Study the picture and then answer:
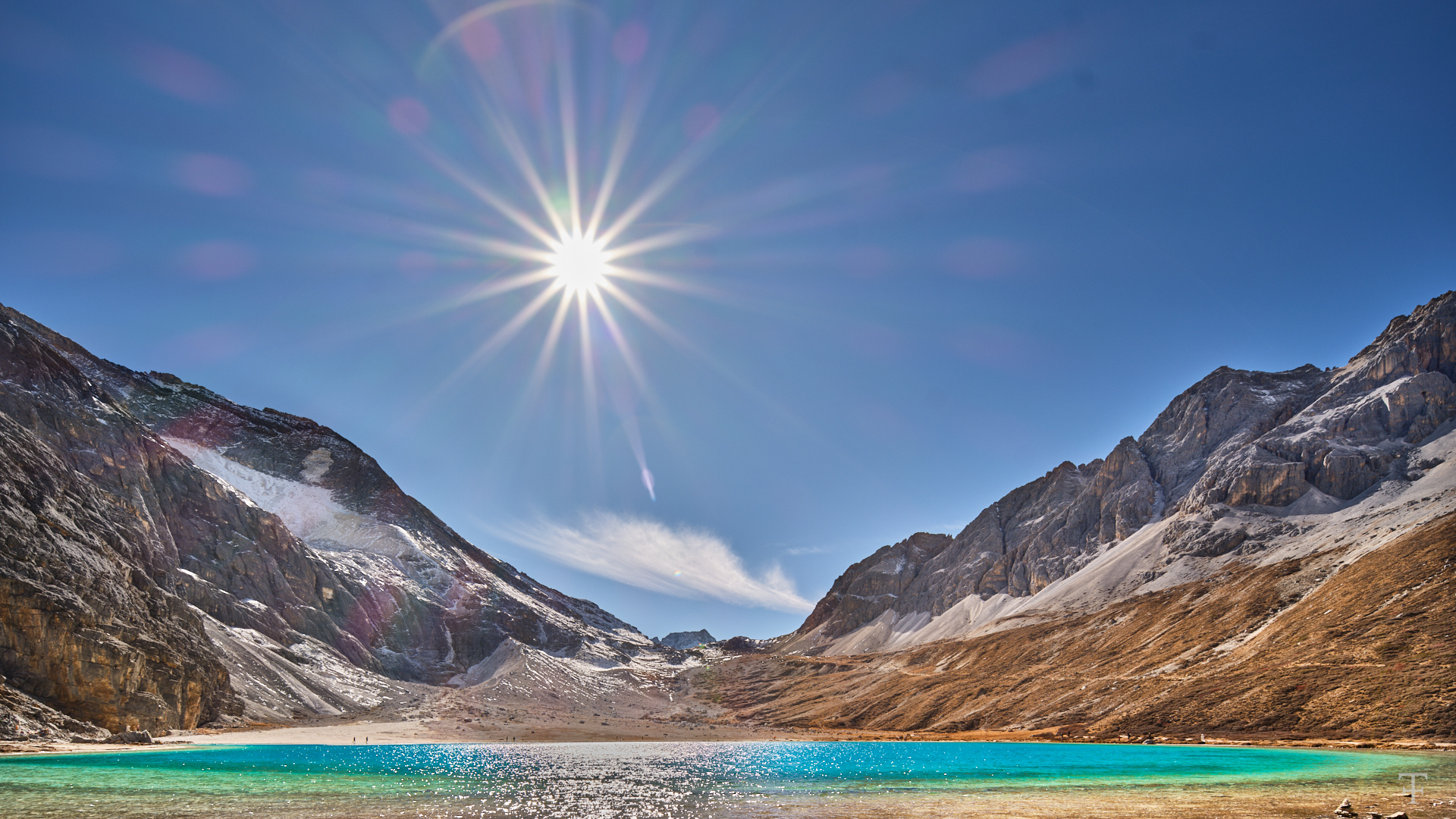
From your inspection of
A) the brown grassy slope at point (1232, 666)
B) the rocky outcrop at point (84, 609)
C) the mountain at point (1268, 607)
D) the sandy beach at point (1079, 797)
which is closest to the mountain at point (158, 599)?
the rocky outcrop at point (84, 609)

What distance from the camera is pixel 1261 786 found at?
142 ft

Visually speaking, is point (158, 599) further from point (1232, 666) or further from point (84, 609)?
point (1232, 666)

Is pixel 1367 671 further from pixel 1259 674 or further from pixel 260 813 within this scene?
pixel 260 813

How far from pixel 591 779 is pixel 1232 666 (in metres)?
90.7

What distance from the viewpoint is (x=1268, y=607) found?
11244cm

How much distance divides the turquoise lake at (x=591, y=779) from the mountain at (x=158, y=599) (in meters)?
11.6

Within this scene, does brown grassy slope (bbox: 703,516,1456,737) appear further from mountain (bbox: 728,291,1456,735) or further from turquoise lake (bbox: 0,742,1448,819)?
turquoise lake (bbox: 0,742,1448,819)

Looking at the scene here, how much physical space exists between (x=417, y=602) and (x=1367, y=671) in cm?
19556

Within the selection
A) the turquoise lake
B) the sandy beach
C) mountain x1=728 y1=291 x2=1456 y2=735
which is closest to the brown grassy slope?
mountain x1=728 y1=291 x2=1456 y2=735

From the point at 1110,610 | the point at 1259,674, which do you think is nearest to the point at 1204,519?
the point at 1110,610

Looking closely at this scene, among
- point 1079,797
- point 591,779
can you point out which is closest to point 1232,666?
point 1079,797

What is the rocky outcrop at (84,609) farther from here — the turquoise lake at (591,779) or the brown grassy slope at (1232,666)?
the brown grassy slope at (1232,666)

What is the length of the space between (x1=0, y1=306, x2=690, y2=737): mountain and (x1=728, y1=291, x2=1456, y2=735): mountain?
94686 millimetres

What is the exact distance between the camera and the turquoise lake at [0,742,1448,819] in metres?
36.2
